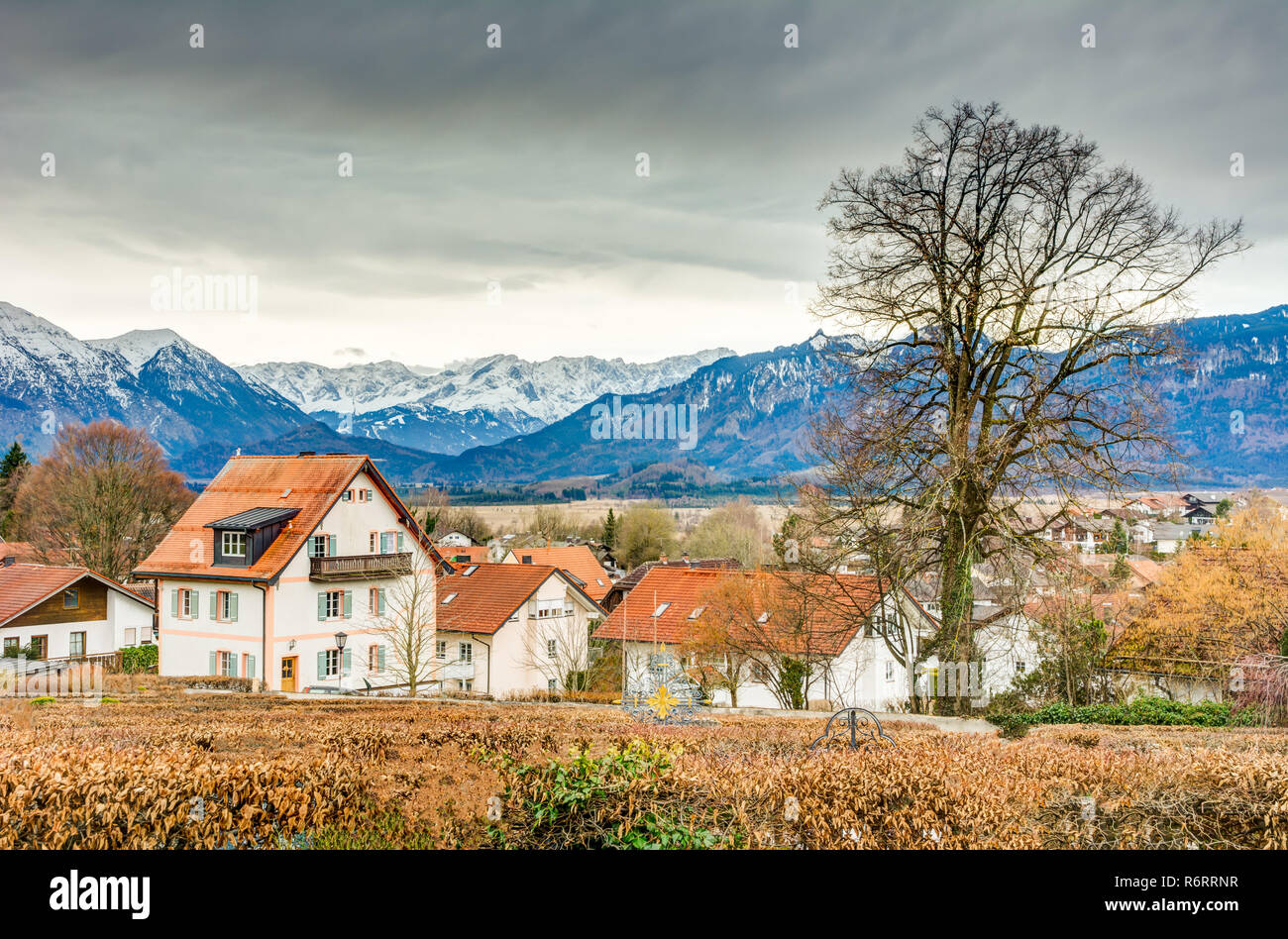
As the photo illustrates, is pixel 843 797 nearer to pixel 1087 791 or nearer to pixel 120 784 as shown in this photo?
pixel 1087 791

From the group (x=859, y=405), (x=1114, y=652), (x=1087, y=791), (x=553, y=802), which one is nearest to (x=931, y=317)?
(x=859, y=405)

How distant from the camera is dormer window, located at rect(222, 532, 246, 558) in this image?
3740cm

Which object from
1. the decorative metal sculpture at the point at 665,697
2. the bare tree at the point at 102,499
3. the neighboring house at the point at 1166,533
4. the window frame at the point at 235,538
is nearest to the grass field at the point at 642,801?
the decorative metal sculpture at the point at 665,697

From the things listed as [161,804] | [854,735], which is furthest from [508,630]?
[161,804]

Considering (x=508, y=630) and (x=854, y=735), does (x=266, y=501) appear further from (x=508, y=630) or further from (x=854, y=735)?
(x=854, y=735)

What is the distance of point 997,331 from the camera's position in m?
17.1

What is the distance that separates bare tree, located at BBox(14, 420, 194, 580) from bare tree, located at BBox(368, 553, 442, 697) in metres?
27.4

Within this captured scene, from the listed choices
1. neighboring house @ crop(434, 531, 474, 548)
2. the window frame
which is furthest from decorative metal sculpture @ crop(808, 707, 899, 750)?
neighboring house @ crop(434, 531, 474, 548)

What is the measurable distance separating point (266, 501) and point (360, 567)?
5.16 m

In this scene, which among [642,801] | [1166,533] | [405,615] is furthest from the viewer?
[1166,533]

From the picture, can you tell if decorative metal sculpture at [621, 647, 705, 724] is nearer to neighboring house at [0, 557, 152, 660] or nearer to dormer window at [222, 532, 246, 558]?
dormer window at [222, 532, 246, 558]

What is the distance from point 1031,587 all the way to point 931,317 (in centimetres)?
568

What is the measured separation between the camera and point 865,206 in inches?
666

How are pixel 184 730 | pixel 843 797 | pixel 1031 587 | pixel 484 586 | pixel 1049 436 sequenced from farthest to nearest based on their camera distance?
pixel 484 586 < pixel 1031 587 < pixel 1049 436 < pixel 184 730 < pixel 843 797
